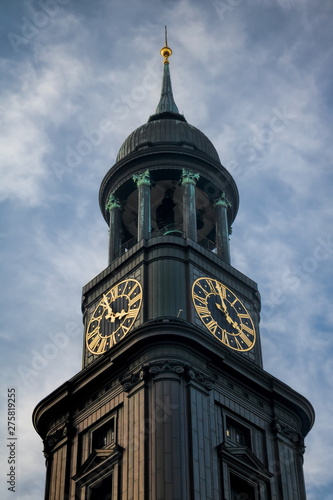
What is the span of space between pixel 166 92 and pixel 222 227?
1394 centimetres

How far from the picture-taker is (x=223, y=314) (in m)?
64.4

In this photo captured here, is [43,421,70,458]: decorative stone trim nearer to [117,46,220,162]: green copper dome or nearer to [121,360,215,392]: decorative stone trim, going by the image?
[121,360,215,392]: decorative stone trim

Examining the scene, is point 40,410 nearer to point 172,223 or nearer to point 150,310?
point 150,310

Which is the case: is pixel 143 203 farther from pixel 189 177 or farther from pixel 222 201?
pixel 222 201

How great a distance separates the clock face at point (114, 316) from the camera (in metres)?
63.2

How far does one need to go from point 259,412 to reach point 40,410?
10.5 meters

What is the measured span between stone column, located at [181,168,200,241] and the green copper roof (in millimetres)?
8608

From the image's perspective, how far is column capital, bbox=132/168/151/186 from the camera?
70.5 metres

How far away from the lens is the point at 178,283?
63.6m

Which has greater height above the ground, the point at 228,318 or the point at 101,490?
the point at 228,318

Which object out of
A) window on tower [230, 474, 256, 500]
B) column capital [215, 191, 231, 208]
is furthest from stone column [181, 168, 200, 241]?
window on tower [230, 474, 256, 500]

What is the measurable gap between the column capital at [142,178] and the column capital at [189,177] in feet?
6.02

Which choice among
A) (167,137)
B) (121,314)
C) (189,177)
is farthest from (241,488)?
(167,137)

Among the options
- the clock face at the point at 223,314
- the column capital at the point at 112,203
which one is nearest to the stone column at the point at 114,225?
the column capital at the point at 112,203
